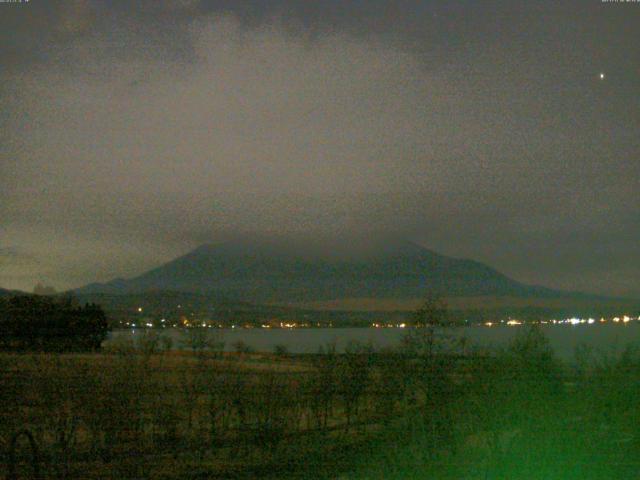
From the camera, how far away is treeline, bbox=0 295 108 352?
24.8 meters

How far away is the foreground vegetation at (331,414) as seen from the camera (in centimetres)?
973

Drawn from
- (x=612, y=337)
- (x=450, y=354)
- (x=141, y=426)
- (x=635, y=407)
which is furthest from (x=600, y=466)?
(x=141, y=426)

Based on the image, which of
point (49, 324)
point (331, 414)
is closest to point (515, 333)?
point (331, 414)

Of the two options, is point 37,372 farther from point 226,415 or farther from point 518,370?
point 518,370

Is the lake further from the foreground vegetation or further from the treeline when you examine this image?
the treeline

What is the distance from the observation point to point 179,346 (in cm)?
2059

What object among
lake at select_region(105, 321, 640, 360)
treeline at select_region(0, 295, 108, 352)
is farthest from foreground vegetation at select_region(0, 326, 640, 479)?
treeline at select_region(0, 295, 108, 352)

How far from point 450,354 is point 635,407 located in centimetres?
406

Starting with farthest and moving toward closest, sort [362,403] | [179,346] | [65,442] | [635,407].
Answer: [179,346]
[362,403]
[65,442]
[635,407]

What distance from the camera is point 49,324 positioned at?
27.8 meters

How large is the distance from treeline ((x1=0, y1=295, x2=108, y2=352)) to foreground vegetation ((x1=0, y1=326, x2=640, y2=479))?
6.68m

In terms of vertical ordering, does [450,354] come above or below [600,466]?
above

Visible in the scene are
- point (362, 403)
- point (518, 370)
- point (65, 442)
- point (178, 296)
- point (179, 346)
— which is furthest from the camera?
point (178, 296)

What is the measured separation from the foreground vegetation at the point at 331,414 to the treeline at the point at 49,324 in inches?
263
